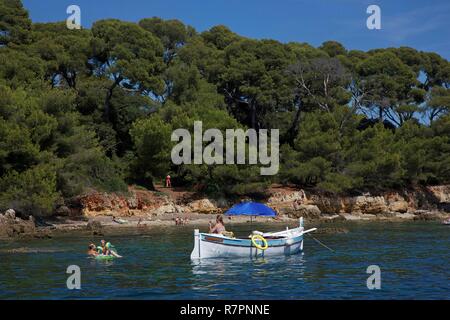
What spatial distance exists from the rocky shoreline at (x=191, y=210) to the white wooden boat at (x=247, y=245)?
48.0 feet

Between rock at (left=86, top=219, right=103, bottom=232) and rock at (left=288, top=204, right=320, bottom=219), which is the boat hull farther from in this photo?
rock at (left=288, top=204, right=320, bottom=219)

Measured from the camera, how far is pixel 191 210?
5394 cm

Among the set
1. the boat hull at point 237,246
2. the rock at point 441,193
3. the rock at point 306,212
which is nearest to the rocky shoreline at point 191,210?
the rock at point 306,212

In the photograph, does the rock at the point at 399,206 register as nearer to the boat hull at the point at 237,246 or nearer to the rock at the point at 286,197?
the rock at the point at 286,197

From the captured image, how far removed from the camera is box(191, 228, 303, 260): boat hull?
85.6 feet

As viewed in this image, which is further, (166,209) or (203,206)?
(203,206)

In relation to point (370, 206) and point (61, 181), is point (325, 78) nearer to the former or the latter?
point (370, 206)

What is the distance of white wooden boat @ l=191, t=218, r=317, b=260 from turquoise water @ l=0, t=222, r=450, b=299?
507 millimetres

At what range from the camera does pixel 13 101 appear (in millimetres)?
41719

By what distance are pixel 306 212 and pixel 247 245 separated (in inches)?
1148

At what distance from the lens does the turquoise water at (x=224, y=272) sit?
720 inches

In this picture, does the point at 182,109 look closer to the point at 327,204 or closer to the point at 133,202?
the point at 133,202

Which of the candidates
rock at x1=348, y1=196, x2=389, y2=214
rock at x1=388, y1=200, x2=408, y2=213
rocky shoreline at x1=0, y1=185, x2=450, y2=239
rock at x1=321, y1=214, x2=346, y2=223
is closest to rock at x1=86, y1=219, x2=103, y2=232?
rocky shoreline at x1=0, y1=185, x2=450, y2=239

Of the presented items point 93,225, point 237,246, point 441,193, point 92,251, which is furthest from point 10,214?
point 441,193
